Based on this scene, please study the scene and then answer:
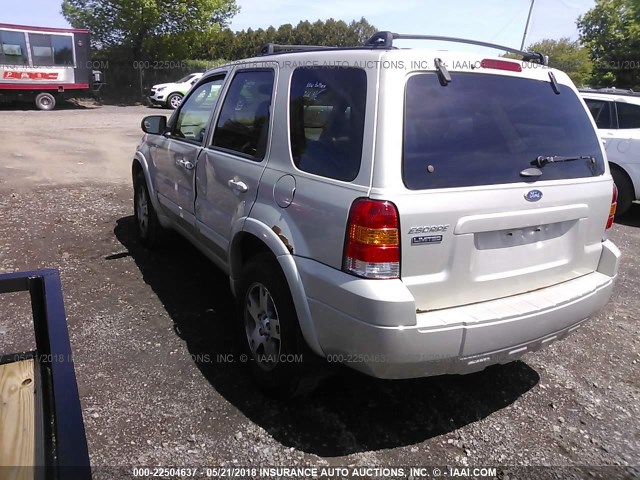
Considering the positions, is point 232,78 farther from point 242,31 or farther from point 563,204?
point 242,31

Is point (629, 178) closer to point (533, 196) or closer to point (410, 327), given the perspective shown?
point (533, 196)

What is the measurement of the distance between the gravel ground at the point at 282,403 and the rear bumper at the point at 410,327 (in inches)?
20.3

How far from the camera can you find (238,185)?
3191 mm

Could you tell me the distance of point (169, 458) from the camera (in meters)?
2.56

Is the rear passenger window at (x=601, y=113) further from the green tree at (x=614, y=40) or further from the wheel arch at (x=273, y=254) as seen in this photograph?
the green tree at (x=614, y=40)

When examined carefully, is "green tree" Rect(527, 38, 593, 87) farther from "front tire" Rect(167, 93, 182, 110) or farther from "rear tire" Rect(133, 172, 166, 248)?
"rear tire" Rect(133, 172, 166, 248)

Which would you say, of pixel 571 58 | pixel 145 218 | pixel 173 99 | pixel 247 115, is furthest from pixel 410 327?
pixel 571 58

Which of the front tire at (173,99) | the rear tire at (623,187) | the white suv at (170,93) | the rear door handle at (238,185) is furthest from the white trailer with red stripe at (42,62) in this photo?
the rear tire at (623,187)

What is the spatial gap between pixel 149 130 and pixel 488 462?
3889 mm

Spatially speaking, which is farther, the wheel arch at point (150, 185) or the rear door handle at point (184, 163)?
the wheel arch at point (150, 185)

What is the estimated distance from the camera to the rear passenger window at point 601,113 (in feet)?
24.6

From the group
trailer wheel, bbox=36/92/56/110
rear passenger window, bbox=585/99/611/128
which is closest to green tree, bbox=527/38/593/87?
rear passenger window, bbox=585/99/611/128

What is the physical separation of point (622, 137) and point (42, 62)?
67.5 feet

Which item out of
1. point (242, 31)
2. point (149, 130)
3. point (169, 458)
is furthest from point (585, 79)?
point (169, 458)
